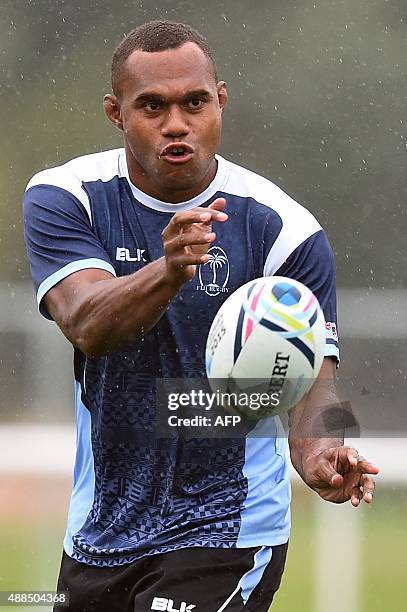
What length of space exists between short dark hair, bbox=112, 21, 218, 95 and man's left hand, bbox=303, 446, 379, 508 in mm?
1164

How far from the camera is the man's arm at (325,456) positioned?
12.1 feet

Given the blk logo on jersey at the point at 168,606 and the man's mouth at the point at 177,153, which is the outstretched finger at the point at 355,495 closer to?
the blk logo on jersey at the point at 168,606

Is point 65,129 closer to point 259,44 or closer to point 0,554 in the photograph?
point 259,44

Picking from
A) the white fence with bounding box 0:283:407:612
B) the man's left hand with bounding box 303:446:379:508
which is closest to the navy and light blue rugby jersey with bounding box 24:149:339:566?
the man's left hand with bounding box 303:446:379:508

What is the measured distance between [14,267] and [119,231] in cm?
750

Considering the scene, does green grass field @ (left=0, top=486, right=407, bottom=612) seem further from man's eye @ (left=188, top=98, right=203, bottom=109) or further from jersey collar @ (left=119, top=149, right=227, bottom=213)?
man's eye @ (left=188, top=98, right=203, bottom=109)

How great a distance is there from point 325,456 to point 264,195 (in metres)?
0.83

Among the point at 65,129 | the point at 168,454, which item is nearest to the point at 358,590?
the point at 168,454

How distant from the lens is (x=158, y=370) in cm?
406

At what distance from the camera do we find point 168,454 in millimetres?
4062

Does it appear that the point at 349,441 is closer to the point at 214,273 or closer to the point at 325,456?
the point at 214,273

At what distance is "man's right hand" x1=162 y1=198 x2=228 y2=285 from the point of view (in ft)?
11.3

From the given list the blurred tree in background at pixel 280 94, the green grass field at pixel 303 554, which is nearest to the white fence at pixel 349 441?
the green grass field at pixel 303 554

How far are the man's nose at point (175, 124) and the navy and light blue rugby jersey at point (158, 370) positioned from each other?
0.25m
